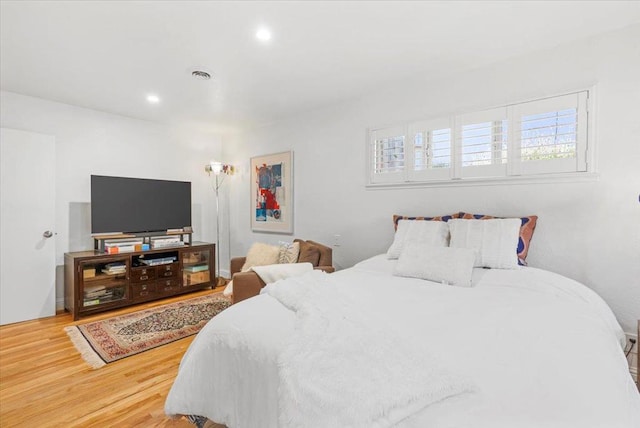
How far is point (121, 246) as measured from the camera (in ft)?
12.5

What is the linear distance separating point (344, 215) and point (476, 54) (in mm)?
1991

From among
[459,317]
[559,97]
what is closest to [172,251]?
[459,317]

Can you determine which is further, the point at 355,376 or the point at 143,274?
the point at 143,274

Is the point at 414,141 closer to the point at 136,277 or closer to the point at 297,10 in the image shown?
the point at 297,10

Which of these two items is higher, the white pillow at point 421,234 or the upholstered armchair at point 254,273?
the white pillow at point 421,234

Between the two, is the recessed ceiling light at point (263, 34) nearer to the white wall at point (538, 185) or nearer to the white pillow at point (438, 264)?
the white wall at point (538, 185)

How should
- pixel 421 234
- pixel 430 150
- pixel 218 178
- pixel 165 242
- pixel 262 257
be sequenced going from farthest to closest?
pixel 218 178, pixel 165 242, pixel 262 257, pixel 430 150, pixel 421 234

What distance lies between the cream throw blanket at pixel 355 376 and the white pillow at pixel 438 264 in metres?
0.95

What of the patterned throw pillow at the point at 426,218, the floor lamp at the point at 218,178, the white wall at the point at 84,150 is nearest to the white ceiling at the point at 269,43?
the white wall at the point at 84,150

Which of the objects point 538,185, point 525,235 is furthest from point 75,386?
point 538,185

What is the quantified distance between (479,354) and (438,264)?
1.13m

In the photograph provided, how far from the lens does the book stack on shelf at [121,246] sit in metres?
3.71

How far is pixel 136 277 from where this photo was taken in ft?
12.6

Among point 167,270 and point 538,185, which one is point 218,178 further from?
point 538,185
